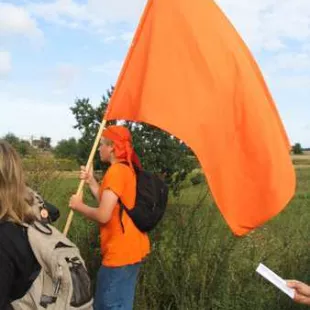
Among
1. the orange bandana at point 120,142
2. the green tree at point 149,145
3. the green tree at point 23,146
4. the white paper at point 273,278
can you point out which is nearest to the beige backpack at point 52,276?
the white paper at point 273,278

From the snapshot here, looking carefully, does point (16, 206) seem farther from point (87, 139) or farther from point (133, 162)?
point (87, 139)

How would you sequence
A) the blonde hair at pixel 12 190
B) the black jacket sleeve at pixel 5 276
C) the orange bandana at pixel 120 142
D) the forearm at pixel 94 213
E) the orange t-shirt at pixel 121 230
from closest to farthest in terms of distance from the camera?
1. the black jacket sleeve at pixel 5 276
2. the blonde hair at pixel 12 190
3. the forearm at pixel 94 213
4. the orange t-shirt at pixel 121 230
5. the orange bandana at pixel 120 142

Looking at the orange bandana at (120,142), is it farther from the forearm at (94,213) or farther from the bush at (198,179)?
the bush at (198,179)

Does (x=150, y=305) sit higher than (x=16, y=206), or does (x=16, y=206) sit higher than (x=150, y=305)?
(x=16, y=206)

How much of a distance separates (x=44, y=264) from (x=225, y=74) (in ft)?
6.58

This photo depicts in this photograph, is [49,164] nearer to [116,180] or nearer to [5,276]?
[116,180]

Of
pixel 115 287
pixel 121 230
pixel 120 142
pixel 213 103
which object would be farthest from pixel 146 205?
pixel 213 103

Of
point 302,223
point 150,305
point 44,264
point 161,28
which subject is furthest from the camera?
point 302,223

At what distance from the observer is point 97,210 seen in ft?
13.5

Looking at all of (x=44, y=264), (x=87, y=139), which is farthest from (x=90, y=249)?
(x=44, y=264)

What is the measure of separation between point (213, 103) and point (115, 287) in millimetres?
1447

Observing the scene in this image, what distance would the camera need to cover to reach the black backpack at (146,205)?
13.9 feet

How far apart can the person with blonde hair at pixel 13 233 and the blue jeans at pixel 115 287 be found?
5.05ft

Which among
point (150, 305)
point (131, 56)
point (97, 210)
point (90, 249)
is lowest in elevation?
point (150, 305)
